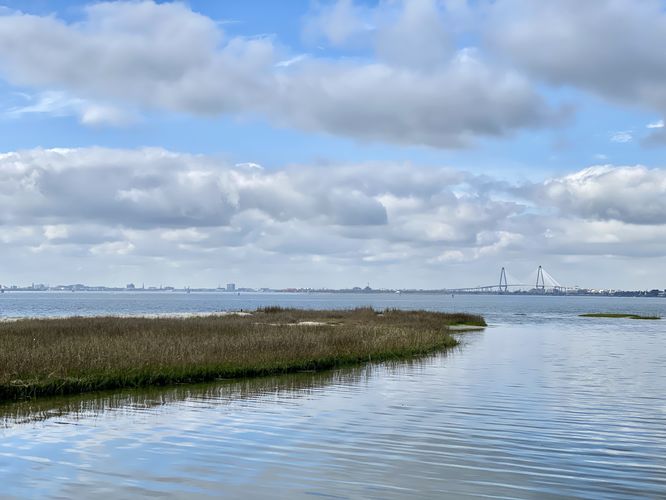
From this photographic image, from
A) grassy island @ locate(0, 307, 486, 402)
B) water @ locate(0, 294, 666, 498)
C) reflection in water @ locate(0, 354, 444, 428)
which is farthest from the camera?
grassy island @ locate(0, 307, 486, 402)

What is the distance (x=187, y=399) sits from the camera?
2470cm

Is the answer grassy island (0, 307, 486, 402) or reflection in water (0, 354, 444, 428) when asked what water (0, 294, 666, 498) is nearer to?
reflection in water (0, 354, 444, 428)

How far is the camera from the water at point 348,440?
13.6m

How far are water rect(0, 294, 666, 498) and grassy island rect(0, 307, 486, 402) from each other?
145 cm

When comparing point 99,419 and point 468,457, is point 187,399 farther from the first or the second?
point 468,457

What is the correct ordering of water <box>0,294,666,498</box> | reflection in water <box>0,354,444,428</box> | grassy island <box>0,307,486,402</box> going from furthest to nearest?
grassy island <box>0,307,486,402</box> → reflection in water <box>0,354,444,428</box> → water <box>0,294,666,498</box>

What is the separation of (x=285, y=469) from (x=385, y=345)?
29243 mm

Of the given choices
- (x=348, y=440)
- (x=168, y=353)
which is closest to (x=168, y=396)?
(x=168, y=353)

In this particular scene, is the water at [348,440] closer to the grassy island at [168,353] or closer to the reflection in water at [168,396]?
the reflection in water at [168,396]

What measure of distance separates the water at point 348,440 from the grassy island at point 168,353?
1.45m

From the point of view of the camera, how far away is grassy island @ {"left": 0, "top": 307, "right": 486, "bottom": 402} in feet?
83.9

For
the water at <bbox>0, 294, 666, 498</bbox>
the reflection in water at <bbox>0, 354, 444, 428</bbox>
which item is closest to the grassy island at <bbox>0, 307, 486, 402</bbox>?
the reflection in water at <bbox>0, 354, 444, 428</bbox>

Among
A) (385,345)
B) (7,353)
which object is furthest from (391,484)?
(385,345)

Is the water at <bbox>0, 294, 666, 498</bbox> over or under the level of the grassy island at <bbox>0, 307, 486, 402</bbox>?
under
